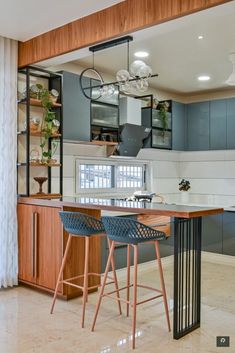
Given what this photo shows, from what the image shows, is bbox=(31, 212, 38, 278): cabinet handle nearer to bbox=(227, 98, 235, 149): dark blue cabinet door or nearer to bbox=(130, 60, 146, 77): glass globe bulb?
bbox=(130, 60, 146, 77): glass globe bulb

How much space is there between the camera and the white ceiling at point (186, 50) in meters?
3.03

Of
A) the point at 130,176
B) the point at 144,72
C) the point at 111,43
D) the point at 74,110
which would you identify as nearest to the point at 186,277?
the point at 144,72

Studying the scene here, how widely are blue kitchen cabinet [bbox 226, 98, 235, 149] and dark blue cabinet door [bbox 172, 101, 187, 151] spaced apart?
0.77 m

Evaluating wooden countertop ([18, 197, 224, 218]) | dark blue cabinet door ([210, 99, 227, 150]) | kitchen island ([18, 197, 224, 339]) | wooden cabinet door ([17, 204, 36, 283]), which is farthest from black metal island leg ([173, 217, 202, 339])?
dark blue cabinet door ([210, 99, 227, 150])

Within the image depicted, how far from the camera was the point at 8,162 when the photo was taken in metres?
3.96

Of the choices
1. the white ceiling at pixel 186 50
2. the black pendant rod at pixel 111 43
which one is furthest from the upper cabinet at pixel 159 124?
the black pendant rod at pixel 111 43

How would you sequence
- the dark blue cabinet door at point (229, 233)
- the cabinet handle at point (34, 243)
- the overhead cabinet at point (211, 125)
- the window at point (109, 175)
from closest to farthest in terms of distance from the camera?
the cabinet handle at point (34, 243)
the window at point (109, 175)
the dark blue cabinet door at point (229, 233)
the overhead cabinet at point (211, 125)

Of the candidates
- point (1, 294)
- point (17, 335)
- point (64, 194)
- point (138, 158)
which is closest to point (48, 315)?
point (17, 335)

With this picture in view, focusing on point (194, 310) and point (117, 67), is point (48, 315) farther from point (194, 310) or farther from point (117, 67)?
point (117, 67)

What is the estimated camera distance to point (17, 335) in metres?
2.81

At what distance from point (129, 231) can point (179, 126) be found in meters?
3.65

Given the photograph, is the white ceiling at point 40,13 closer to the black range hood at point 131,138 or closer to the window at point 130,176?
the black range hood at point 131,138

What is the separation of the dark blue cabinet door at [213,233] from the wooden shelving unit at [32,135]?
2.28m

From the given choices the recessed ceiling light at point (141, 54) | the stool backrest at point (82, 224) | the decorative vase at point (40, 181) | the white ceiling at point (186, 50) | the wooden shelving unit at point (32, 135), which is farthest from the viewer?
the recessed ceiling light at point (141, 54)
